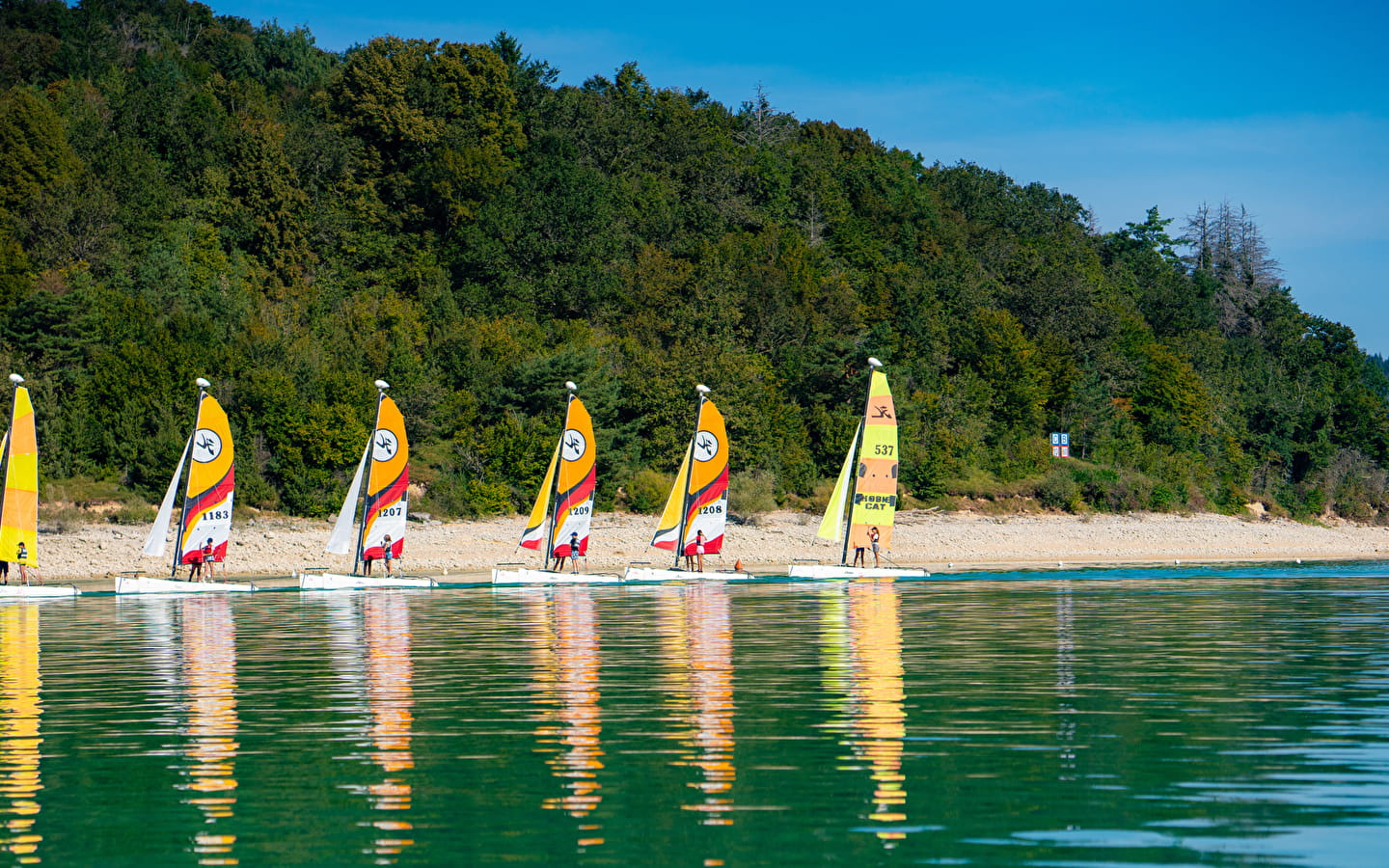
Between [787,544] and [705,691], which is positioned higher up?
[787,544]

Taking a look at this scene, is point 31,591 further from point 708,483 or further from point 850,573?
point 850,573

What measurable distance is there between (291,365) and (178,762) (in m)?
52.1

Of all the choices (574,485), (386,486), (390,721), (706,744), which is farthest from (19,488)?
(706,744)

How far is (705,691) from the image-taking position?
22.1 meters

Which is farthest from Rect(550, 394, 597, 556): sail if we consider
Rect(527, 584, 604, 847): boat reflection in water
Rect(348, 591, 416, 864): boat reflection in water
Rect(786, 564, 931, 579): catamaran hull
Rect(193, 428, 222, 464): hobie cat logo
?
Rect(348, 591, 416, 864): boat reflection in water

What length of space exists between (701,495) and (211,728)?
34.3 m

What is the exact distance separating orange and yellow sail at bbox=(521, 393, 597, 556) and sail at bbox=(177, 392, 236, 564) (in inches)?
404

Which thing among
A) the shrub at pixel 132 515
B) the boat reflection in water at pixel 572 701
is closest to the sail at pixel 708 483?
the boat reflection in water at pixel 572 701

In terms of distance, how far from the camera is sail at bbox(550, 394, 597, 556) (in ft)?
169

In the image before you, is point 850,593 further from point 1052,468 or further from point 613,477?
point 1052,468

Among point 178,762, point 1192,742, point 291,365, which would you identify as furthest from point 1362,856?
point 291,365

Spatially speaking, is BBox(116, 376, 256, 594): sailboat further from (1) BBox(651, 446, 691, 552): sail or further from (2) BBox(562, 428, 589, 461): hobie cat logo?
(1) BBox(651, 446, 691, 552): sail

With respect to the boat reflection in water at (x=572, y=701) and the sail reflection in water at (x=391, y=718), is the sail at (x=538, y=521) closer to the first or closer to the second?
the boat reflection in water at (x=572, y=701)

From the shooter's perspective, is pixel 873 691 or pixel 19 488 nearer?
pixel 873 691
